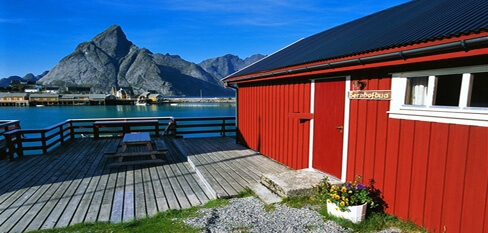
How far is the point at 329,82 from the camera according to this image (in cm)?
411

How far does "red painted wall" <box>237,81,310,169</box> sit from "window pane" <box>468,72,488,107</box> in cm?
254

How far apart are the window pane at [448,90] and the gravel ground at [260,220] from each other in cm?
146

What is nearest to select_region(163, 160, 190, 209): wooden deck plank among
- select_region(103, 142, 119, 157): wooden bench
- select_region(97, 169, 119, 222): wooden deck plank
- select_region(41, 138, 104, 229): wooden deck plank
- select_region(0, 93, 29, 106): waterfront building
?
select_region(97, 169, 119, 222): wooden deck plank

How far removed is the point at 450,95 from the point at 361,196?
1409 millimetres

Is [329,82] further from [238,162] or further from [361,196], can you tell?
[238,162]

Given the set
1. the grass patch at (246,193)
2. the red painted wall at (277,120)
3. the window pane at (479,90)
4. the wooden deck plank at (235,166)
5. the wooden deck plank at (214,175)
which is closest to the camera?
the window pane at (479,90)

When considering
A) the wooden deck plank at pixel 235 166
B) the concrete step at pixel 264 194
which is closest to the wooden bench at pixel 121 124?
the wooden deck plank at pixel 235 166

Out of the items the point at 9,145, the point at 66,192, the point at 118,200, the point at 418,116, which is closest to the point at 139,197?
the point at 118,200

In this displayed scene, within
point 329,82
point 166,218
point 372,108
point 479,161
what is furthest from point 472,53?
point 166,218

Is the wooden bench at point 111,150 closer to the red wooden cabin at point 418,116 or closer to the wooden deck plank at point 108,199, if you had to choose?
the wooden deck plank at point 108,199

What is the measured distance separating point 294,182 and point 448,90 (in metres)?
2.22

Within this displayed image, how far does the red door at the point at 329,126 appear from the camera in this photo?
3891mm

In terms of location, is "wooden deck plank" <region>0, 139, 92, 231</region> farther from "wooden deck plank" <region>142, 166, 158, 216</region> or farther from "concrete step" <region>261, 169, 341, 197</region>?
"concrete step" <region>261, 169, 341, 197</region>

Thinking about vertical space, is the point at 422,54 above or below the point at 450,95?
above
